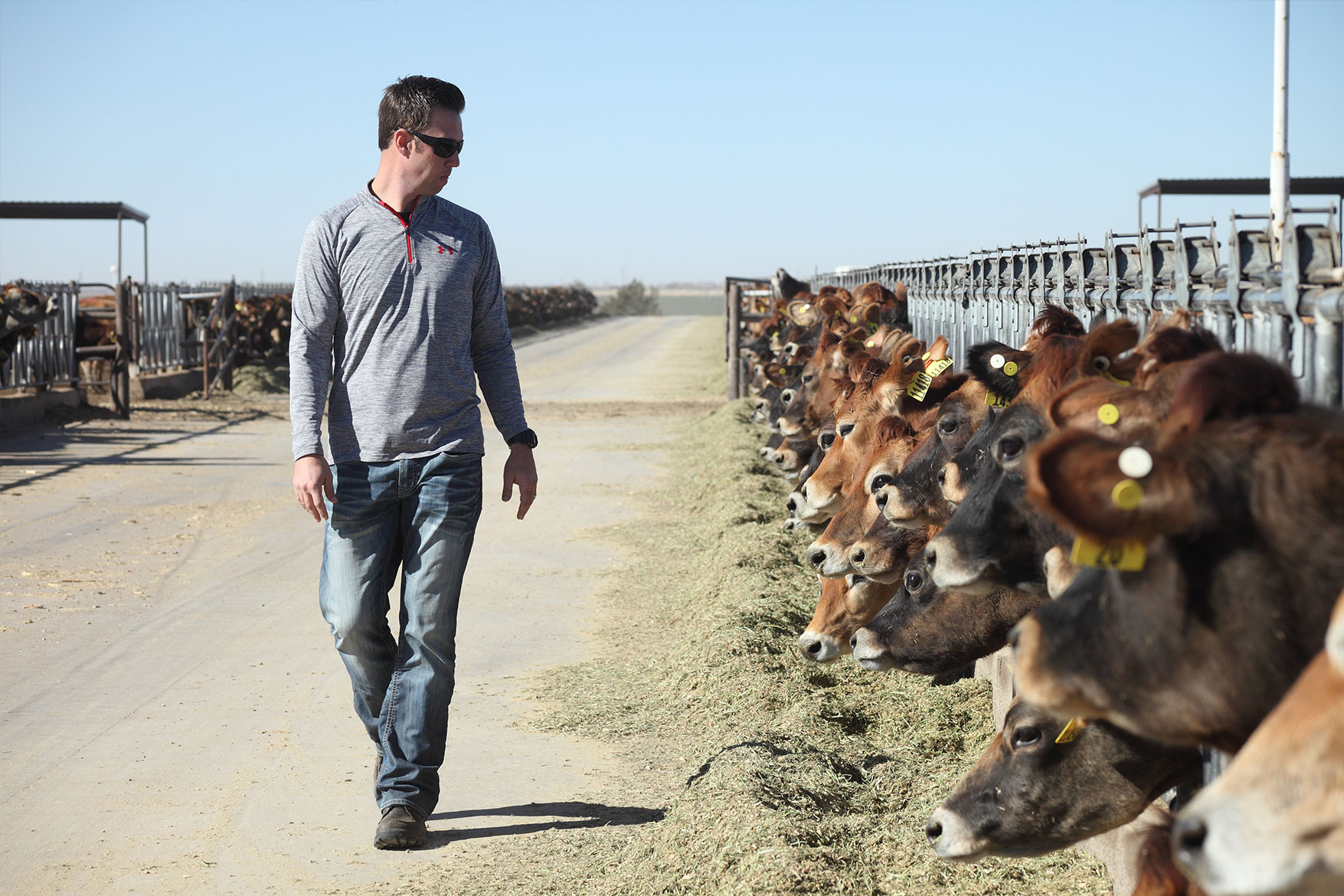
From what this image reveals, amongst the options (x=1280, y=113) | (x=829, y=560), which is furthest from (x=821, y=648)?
(x=1280, y=113)

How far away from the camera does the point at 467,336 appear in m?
4.68

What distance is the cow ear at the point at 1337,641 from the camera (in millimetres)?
1554

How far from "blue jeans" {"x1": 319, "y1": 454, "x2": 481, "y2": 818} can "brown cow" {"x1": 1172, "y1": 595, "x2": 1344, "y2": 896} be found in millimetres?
3119

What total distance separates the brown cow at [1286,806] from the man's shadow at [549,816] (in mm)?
3178

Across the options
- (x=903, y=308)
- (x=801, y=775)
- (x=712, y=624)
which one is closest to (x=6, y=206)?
(x=903, y=308)

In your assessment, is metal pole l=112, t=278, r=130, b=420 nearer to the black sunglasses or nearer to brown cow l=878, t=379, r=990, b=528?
the black sunglasses

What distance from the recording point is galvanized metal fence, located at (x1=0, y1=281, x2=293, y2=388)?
807 inches

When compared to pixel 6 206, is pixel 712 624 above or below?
below

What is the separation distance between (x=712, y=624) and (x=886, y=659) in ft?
9.41

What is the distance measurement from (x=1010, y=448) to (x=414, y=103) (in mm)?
2423

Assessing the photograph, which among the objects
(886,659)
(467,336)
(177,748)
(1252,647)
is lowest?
(177,748)

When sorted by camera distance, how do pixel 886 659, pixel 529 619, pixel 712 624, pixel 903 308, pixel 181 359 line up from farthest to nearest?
pixel 181 359, pixel 903 308, pixel 529 619, pixel 712 624, pixel 886 659

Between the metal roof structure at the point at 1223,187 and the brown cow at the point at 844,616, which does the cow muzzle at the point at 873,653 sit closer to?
the brown cow at the point at 844,616

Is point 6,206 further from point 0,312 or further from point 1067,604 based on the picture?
point 1067,604
